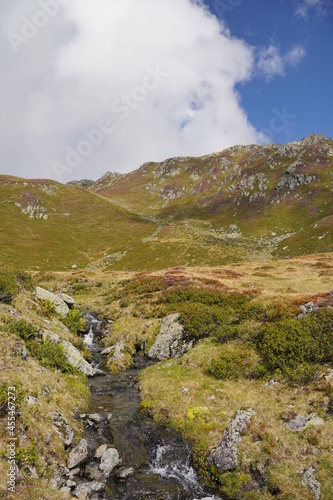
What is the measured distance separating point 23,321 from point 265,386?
56.4 ft

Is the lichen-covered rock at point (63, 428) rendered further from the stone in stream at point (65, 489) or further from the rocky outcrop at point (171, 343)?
the rocky outcrop at point (171, 343)

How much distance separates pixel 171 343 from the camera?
27.0 metres

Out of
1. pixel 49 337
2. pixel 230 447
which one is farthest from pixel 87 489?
pixel 49 337

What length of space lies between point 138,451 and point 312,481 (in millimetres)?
8074

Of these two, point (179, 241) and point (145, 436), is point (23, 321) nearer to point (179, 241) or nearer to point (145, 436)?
point (145, 436)

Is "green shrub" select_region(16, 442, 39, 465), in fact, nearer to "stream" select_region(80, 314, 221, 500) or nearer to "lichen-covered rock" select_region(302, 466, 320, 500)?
"stream" select_region(80, 314, 221, 500)

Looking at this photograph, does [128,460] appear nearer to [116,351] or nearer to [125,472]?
[125,472]

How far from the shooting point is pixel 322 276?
46.3 meters

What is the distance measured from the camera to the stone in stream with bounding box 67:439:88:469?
44.5ft

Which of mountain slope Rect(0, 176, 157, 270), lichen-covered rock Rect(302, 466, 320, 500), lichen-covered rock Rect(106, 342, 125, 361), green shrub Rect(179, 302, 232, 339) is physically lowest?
lichen-covered rock Rect(106, 342, 125, 361)

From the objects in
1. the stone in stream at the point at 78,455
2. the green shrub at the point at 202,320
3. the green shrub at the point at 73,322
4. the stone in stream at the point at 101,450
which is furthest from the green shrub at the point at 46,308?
the stone in stream at the point at 101,450

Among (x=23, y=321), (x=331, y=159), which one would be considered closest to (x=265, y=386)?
(x=23, y=321)

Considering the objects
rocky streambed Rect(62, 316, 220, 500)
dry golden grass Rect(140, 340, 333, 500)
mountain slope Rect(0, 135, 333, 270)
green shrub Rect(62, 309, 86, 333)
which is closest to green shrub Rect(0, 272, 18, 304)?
green shrub Rect(62, 309, 86, 333)

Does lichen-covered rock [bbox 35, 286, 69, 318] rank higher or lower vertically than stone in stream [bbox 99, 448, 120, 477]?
higher
